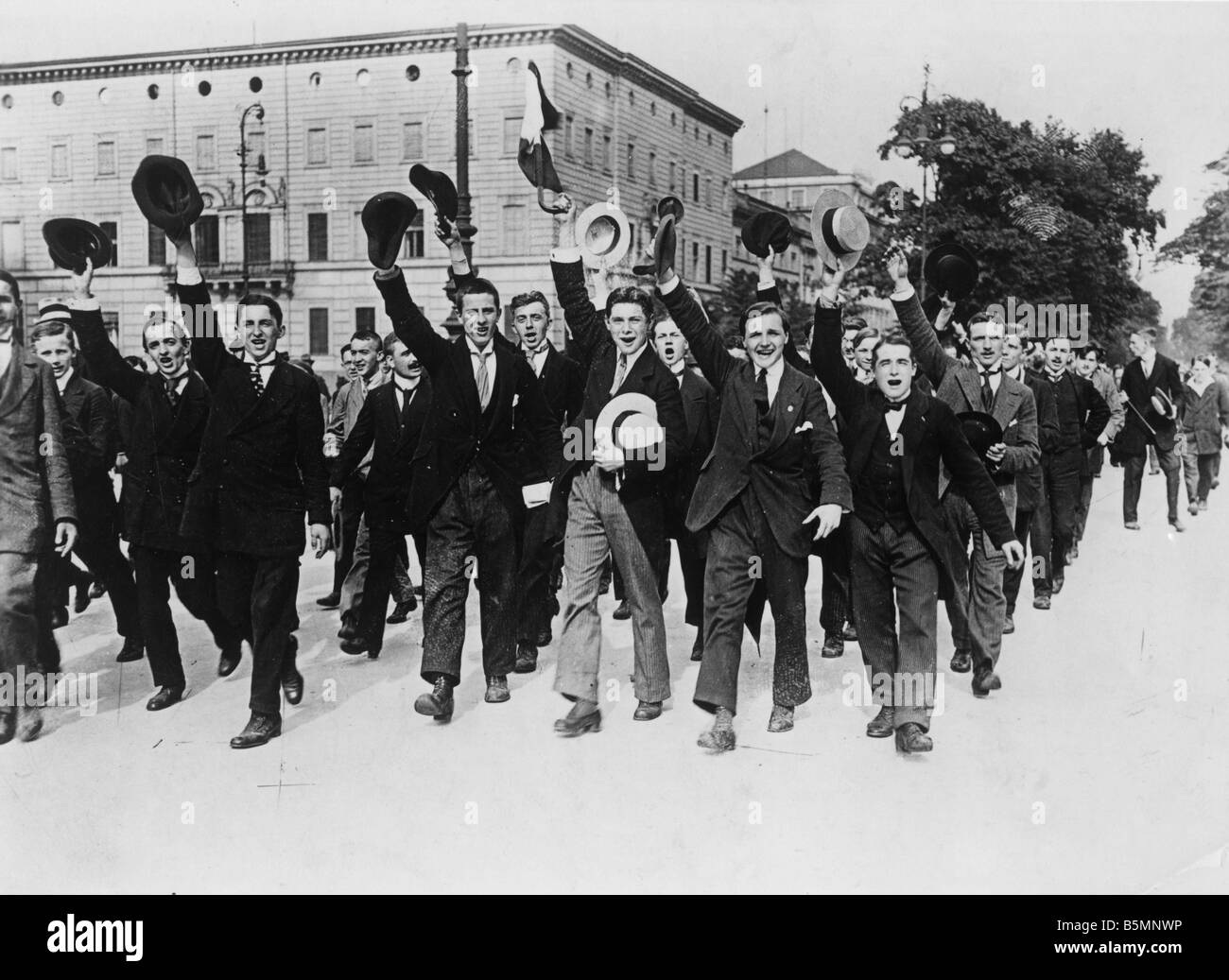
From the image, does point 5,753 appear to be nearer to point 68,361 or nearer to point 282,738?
point 282,738

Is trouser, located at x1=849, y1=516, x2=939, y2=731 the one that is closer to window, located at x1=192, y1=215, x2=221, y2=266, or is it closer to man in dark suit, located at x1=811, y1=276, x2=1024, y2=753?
man in dark suit, located at x1=811, y1=276, x2=1024, y2=753

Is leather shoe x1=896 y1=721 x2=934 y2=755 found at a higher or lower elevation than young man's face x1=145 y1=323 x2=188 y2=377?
lower

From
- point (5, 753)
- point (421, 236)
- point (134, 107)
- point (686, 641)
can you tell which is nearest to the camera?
point (5, 753)

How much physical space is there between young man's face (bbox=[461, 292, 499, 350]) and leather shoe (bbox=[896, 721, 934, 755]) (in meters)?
2.84

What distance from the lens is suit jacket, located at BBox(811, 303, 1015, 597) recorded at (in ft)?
19.0

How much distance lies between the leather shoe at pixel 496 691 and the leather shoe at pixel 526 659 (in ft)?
1.67

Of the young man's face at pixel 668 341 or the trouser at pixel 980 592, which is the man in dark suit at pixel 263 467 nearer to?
the young man's face at pixel 668 341

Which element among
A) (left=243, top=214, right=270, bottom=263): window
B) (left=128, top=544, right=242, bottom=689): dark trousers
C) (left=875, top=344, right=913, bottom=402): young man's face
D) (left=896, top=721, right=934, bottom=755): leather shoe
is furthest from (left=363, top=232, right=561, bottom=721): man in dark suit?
(left=243, top=214, right=270, bottom=263): window

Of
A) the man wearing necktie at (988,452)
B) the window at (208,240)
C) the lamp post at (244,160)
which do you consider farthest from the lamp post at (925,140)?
the window at (208,240)

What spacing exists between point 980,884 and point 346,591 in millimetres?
4721

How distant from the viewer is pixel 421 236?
38.9m

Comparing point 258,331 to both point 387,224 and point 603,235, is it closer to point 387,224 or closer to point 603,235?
point 387,224
